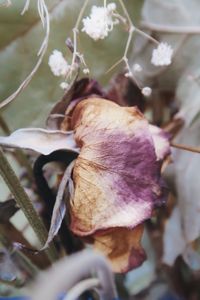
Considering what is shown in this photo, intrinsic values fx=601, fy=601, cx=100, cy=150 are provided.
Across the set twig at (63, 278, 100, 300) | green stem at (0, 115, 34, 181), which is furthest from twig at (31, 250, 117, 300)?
green stem at (0, 115, 34, 181)

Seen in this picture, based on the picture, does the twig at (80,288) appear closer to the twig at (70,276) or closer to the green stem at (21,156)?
the twig at (70,276)

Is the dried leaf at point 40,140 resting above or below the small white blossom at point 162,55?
above

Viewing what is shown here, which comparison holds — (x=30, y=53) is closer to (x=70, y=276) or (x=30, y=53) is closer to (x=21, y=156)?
(x=21, y=156)

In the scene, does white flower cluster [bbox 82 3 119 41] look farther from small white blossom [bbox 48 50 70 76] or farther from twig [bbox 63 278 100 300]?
twig [bbox 63 278 100 300]

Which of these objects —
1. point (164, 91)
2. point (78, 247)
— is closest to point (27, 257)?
point (78, 247)

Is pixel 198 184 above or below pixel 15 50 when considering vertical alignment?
below

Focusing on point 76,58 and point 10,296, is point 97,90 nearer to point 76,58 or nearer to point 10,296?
point 76,58

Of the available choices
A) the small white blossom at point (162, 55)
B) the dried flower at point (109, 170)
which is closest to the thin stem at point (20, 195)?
the dried flower at point (109, 170)
